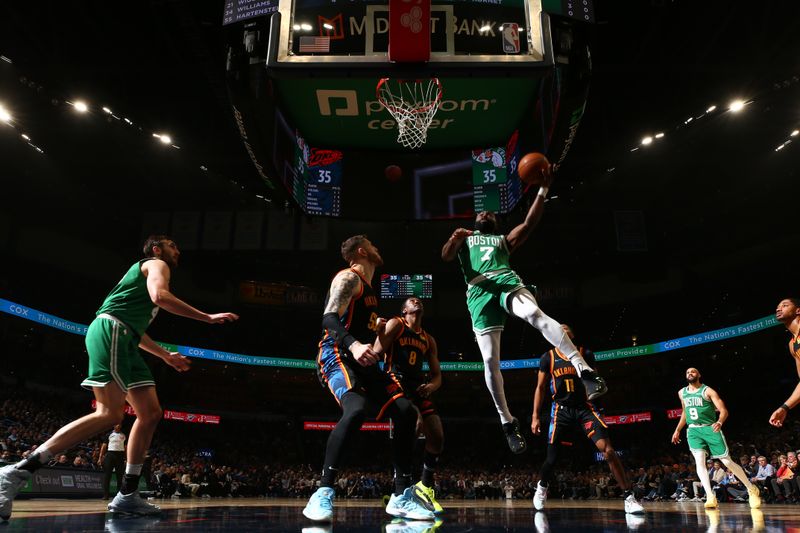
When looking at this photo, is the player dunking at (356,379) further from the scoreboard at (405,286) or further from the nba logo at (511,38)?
the scoreboard at (405,286)

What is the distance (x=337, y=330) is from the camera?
11.6 ft

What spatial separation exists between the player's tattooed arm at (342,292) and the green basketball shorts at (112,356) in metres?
1.42

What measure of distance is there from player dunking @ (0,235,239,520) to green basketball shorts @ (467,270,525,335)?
2.22 m

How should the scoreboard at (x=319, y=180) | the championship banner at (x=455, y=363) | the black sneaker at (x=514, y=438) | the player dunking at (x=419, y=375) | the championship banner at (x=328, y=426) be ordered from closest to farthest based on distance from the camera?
the black sneaker at (x=514, y=438) < the player dunking at (x=419, y=375) < the scoreboard at (x=319, y=180) < the championship banner at (x=455, y=363) < the championship banner at (x=328, y=426)

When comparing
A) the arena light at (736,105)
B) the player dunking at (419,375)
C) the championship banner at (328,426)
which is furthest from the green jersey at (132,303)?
the championship banner at (328,426)

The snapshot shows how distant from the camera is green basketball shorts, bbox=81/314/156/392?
397cm

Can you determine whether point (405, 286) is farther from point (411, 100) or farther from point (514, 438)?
point (514, 438)

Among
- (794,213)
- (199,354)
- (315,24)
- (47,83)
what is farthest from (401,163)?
(794,213)

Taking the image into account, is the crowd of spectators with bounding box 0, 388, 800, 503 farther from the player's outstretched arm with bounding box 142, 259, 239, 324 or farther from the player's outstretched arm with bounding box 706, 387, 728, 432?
the player's outstretched arm with bounding box 142, 259, 239, 324

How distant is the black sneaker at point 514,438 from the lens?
197 inches

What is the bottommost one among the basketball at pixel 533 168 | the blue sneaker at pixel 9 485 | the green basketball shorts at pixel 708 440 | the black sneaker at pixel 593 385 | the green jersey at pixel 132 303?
the blue sneaker at pixel 9 485

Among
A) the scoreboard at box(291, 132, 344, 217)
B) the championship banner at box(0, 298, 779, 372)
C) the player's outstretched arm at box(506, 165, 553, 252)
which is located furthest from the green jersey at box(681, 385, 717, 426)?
the championship banner at box(0, 298, 779, 372)

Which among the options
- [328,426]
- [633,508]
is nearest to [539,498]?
[633,508]

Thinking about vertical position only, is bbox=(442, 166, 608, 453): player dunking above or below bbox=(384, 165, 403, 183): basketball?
below
